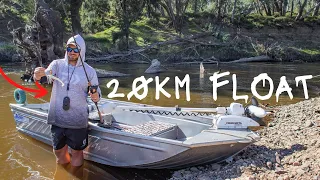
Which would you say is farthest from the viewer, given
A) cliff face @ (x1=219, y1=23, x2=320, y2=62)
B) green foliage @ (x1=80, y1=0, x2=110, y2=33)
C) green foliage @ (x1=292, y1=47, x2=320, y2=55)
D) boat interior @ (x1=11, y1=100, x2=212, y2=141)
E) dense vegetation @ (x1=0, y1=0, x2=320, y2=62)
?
green foliage @ (x1=80, y1=0, x2=110, y2=33)

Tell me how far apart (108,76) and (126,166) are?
1356 centimetres

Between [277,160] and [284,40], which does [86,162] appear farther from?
[284,40]

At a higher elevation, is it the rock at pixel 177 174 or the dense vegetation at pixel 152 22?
the dense vegetation at pixel 152 22

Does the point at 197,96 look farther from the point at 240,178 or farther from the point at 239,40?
the point at 239,40

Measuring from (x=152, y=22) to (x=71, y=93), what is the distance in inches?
1318

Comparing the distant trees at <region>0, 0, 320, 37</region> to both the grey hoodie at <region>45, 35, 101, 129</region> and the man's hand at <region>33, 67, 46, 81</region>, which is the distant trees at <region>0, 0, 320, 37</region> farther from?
the man's hand at <region>33, 67, 46, 81</region>

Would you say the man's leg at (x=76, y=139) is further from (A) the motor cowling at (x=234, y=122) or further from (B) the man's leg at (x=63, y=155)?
(A) the motor cowling at (x=234, y=122)

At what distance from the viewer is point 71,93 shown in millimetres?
5965

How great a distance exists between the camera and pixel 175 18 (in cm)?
3697

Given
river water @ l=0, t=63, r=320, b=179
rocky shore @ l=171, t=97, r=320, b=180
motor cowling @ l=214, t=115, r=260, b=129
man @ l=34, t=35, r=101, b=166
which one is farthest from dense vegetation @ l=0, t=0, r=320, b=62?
man @ l=34, t=35, r=101, b=166

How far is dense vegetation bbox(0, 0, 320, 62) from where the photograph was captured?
30797 mm

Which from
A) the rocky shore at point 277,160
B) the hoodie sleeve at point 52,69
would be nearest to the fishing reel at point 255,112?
the rocky shore at point 277,160

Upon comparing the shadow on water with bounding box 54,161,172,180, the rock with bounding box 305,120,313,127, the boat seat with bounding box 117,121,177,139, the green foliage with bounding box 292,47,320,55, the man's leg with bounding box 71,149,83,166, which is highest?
the green foliage with bounding box 292,47,320,55

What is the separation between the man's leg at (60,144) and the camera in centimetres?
612
